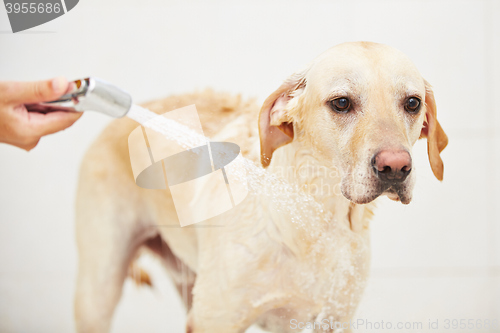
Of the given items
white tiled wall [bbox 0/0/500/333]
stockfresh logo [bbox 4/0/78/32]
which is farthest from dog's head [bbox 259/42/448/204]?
stockfresh logo [bbox 4/0/78/32]

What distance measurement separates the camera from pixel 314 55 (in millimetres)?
1269

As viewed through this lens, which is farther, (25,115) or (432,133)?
(432,133)

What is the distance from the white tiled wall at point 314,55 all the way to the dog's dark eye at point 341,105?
302 millimetres

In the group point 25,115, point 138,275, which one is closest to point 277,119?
point 25,115

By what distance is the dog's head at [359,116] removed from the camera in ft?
2.95

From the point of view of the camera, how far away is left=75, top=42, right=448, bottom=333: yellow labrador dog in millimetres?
966

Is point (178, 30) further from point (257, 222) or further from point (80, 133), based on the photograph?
point (257, 222)

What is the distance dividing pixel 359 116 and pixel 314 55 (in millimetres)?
389

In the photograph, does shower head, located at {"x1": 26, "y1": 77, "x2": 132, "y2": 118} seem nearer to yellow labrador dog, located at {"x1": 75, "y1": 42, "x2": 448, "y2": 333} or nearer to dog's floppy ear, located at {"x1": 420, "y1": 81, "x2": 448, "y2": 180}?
yellow labrador dog, located at {"x1": 75, "y1": 42, "x2": 448, "y2": 333}

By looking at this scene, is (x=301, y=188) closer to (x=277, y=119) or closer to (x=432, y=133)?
(x=277, y=119)

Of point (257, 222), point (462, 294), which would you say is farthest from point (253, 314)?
point (462, 294)

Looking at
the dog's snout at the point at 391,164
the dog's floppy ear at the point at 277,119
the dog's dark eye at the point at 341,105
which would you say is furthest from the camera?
the dog's floppy ear at the point at 277,119

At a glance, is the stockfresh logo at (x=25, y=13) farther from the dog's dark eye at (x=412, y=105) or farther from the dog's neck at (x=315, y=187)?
the dog's dark eye at (x=412, y=105)

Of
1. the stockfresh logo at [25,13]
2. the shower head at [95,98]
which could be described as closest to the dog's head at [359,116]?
the shower head at [95,98]
